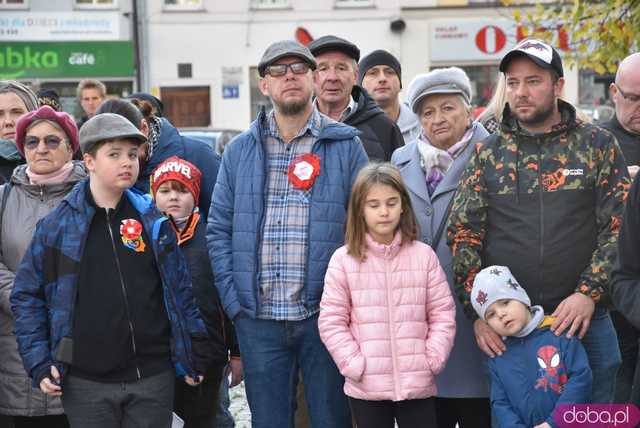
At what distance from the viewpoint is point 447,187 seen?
15.2ft

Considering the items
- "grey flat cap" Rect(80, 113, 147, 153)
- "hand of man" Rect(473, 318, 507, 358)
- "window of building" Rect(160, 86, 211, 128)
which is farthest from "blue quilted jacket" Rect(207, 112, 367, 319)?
"window of building" Rect(160, 86, 211, 128)

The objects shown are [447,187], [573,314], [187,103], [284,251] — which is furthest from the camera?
[187,103]

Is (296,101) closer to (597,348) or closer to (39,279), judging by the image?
(39,279)

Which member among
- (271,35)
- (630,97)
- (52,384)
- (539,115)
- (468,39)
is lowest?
(52,384)

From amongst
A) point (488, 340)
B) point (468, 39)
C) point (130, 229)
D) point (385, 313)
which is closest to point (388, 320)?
point (385, 313)

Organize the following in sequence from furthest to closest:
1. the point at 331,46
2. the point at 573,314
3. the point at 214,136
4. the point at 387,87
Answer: the point at 214,136 < the point at 387,87 < the point at 331,46 < the point at 573,314

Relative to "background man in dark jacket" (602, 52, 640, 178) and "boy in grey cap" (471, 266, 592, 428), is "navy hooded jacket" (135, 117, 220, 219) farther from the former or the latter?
"background man in dark jacket" (602, 52, 640, 178)

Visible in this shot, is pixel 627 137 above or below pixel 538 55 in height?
below

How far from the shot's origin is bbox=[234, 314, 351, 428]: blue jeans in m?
4.47

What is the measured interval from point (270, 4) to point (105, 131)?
23495mm

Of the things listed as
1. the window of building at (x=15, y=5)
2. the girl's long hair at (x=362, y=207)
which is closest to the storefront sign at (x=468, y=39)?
the window of building at (x=15, y=5)

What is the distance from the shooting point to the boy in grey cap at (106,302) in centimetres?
417

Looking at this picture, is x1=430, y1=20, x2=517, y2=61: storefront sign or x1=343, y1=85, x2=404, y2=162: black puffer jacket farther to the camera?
x1=430, y1=20, x2=517, y2=61: storefront sign

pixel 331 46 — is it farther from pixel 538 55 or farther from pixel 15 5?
pixel 15 5
